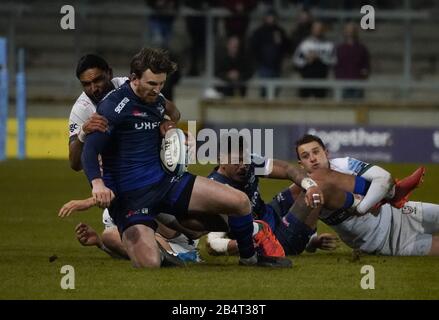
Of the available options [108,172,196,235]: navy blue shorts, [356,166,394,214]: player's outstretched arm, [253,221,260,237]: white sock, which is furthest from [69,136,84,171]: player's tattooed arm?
[356,166,394,214]: player's outstretched arm

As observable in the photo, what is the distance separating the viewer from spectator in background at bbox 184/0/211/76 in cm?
2519

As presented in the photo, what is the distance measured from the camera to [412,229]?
10852 millimetres

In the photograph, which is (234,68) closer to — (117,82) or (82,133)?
(117,82)

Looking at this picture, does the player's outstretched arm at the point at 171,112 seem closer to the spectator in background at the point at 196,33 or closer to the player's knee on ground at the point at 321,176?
the player's knee on ground at the point at 321,176

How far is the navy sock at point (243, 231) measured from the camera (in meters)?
9.70

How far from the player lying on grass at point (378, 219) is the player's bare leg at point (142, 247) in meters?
1.69

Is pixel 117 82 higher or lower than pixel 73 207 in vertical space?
higher

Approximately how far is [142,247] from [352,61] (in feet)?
50.0

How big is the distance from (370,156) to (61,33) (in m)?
7.64

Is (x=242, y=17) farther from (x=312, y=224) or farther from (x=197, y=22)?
(x=312, y=224)

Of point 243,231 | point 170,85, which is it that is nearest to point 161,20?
point 170,85

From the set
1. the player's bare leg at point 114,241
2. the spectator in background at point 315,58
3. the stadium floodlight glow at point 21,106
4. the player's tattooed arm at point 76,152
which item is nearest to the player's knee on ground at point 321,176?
the player's bare leg at point 114,241

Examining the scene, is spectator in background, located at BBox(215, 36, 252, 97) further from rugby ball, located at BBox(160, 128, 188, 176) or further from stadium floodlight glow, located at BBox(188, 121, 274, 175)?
rugby ball, located at BBox(160, 128, 188, 176)
